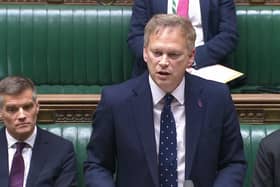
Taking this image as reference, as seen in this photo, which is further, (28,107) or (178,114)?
(28,107)

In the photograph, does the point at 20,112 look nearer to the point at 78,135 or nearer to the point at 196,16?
the point at 78,135

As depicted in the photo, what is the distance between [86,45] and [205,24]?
15.0 inches

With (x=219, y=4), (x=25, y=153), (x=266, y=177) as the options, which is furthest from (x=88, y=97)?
(x=266, y=177)

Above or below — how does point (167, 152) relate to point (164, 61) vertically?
below

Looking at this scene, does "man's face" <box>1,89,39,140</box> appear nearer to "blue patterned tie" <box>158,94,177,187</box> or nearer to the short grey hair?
Result: the short grey hair

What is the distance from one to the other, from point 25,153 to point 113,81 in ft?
2.48

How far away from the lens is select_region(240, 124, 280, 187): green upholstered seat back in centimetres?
143

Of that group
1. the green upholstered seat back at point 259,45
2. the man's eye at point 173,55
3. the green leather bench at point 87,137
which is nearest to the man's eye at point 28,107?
the green leather bench at point 87,137

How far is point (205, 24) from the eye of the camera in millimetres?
1910

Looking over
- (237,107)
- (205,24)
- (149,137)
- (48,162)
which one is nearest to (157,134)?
(149,137)

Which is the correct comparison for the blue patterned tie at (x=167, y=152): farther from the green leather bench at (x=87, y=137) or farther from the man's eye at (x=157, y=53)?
the green leather bench at (x=87, y=137)

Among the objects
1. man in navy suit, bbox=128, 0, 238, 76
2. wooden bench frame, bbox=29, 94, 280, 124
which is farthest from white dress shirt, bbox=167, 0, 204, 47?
wooden bench frame, bbox=29, 94, 280, 124

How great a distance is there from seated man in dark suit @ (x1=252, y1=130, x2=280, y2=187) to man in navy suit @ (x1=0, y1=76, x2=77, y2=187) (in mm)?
388

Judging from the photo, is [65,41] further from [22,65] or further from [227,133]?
[227,133]
